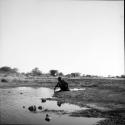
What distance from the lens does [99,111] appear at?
A: 33.0 feet

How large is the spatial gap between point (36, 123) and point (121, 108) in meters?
4.64

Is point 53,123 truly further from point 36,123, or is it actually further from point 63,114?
point 63,114

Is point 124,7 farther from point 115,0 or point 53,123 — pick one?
point 53,123

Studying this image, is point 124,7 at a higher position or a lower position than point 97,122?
higher

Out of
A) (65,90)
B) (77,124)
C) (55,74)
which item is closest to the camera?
(77,124)

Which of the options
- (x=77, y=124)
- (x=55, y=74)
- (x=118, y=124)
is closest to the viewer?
(x=118, y=124)

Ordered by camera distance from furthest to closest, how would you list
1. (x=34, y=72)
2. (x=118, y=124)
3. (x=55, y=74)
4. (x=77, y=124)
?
1. (x=34, y=72)
2. (x=55, y=74)
3. (x=77, y=124)
4. (x=118, y=124)

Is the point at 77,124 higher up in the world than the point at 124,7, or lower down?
lower down

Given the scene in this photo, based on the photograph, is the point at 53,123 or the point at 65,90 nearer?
the point at 53,123

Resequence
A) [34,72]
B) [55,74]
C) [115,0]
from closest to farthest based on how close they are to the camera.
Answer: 1. [115,0]
2. [55,74]
3. [34,72]

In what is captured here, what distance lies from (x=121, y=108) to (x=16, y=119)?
17.3 feet

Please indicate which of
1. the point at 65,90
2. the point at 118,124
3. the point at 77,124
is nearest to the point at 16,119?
the point at 77,124

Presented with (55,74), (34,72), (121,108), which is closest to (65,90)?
(121,108)

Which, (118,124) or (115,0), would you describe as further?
(115,0)
